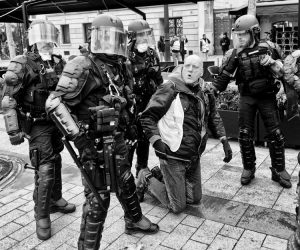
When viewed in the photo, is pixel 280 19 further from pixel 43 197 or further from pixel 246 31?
pixel 43 197

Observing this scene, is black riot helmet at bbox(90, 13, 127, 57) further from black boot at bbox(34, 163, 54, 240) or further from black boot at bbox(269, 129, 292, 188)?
black boot at bbox(269, 129, 292, 188)

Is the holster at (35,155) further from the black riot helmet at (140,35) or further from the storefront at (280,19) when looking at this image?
the storefront at (280,19)

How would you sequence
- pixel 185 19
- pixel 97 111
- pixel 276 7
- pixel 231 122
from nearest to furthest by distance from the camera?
pixel 97 111
pixel 231 122
pixel 276 7
pixel 185 19

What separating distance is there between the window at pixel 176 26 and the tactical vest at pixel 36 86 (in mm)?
22184

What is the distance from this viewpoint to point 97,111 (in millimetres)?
2715

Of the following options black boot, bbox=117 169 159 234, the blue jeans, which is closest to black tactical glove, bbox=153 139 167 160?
the blue jeans

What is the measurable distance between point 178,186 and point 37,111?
5.37 feet

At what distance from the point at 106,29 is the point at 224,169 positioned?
9.61 feet

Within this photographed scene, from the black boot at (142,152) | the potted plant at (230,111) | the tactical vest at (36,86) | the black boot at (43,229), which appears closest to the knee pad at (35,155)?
the tactical vest at (36,86)

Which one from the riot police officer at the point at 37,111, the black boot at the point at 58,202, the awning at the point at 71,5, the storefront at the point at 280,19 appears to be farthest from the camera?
the storefront at the point at 280,19

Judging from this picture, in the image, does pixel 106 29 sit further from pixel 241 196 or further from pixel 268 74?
pixel 241 196

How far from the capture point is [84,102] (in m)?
2.99

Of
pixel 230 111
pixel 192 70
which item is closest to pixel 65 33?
pixel 230 111

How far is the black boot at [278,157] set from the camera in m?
4.49
